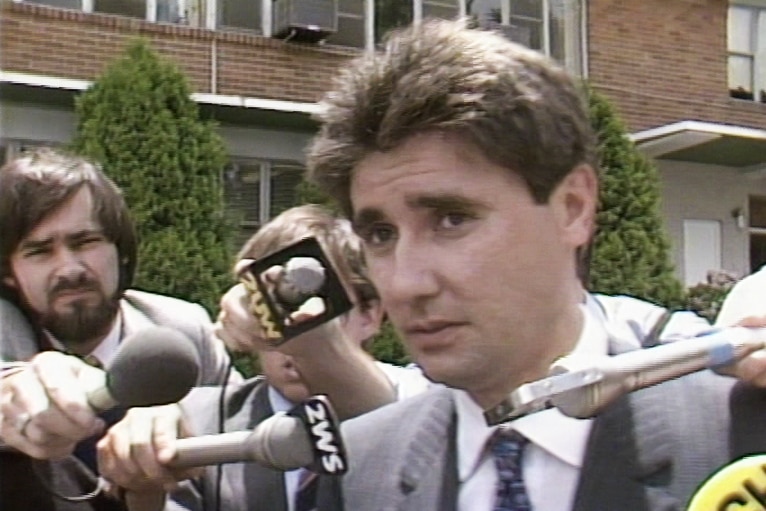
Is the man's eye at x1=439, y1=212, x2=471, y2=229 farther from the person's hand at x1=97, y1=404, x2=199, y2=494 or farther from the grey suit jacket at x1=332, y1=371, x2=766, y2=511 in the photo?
the person's hand at x1=97, y1=404, x2=199, y2=494

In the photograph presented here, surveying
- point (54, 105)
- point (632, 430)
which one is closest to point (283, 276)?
point (632, 430)

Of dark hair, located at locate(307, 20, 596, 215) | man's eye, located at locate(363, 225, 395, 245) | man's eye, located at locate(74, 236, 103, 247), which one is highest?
dark hair, located at locate(307, 20, 596, 215)

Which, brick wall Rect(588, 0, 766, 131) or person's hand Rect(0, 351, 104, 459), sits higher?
brick wall Rect(588, 0, 766, 131)

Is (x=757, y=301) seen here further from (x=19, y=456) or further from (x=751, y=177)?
(x=751, y=177)

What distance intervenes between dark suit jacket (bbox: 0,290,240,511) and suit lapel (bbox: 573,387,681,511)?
0.61m

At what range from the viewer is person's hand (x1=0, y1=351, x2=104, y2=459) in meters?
1.27

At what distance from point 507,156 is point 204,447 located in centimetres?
43

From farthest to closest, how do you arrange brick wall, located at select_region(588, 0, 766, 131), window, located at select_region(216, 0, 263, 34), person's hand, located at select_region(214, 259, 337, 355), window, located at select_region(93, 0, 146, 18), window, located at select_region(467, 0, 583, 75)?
1. brick wall, located at select_region(588, 0, 766, 131)
2. window, located at select_region(467, 0, 583, 75)
3. window, located at select_region(216, 0, 263, 34)
4. window, located at select_region(93, 0, 146, 18)
5. person's hand, located at select_region(214, 259, 337, 355)

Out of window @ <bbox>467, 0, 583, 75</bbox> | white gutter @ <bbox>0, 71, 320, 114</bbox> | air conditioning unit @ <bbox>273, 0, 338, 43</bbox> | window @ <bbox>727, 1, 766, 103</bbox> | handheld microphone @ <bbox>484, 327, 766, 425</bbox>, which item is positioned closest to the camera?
handheld microphone @ <bbox>484, 327, 766, 425</bbox>

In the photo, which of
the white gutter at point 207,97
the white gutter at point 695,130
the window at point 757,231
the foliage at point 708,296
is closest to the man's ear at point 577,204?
the white gutter at point 207,97

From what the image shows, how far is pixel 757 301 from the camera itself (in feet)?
4.20

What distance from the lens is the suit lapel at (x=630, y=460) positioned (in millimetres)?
1256

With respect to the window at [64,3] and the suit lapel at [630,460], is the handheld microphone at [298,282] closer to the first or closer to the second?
the suit lapel at [630,460]

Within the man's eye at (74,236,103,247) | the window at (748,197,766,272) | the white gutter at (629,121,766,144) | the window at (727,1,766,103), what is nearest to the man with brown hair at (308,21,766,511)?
the man's eye at (74,236,103,247)
